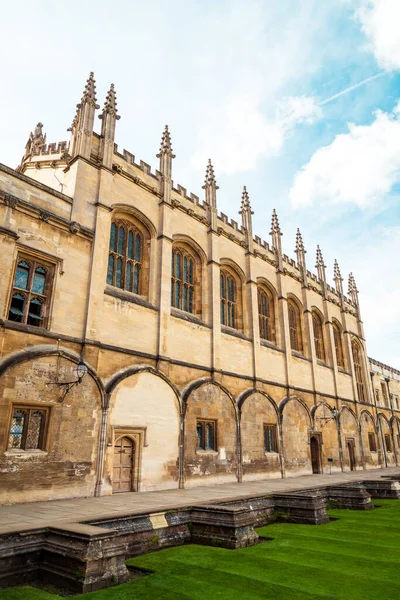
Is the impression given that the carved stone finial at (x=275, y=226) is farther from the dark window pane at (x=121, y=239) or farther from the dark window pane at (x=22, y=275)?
the dark window pane at (x=22, y=275)

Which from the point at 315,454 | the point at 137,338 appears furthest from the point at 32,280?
the point at 315,454

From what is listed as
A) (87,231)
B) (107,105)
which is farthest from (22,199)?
(107,105)

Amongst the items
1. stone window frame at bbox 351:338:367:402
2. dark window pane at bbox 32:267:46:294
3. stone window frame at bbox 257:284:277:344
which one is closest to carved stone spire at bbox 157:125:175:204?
dark window pane at bbox 32:267:46:294

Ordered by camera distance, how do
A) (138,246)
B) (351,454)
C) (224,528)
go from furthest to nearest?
1. (351,454)
2. (138,246)
3. (224,528)

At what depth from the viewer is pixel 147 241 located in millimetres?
16531

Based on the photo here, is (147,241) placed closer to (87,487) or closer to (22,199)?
(22,199)

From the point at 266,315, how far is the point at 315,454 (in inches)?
321

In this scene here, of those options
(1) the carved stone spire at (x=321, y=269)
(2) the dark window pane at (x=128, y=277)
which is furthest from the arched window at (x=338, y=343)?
(2) the dark window pane at (x=128, y=277)

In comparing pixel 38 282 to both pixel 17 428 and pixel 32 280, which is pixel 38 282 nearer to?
→ pixel 32 280

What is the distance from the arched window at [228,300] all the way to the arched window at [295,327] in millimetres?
5893

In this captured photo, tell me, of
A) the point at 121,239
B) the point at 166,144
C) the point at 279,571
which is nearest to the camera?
the point at 279,571

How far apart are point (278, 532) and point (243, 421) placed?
9825 mm

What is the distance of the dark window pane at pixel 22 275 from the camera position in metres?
11.7

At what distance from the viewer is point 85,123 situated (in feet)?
49.4
